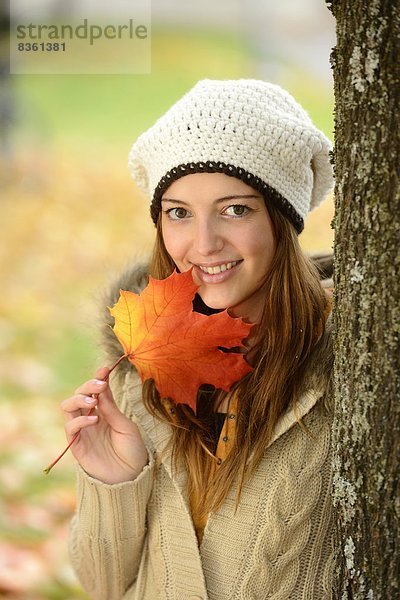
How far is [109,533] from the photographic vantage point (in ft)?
7.00

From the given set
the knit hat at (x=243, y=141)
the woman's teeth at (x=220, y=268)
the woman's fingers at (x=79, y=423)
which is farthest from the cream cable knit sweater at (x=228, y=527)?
the knit hat at (x=243, y=141)

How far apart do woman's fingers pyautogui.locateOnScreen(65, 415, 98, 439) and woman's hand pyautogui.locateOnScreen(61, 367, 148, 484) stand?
48mm

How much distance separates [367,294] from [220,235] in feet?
1.63

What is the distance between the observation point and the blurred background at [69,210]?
3.54m

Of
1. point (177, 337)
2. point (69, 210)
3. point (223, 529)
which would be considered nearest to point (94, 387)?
point (177, 337)

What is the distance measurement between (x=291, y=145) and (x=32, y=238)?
5.55 m

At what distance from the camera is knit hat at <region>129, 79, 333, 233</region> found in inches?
75.2

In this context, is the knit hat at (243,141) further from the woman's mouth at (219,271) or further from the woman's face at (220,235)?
the woman's mouth at (219,271)

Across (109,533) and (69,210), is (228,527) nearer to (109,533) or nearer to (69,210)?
(109,533)

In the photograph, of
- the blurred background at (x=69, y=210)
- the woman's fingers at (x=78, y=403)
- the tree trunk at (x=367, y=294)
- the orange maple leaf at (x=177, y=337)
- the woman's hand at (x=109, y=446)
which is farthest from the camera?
the blurred background at (x=69, y=210)

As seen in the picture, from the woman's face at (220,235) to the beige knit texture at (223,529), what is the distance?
0.30m

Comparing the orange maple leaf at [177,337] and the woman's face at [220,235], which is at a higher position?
the woman's face at [220,235]

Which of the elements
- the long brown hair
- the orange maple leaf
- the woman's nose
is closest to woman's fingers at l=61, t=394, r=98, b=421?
the orange maple leaf

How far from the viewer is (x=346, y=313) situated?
5.13 ft
